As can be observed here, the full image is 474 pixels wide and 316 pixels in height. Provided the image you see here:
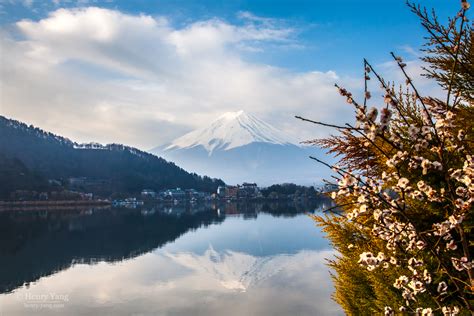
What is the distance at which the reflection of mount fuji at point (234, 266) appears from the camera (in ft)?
75.6

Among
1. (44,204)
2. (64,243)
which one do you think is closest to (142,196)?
(44,204)

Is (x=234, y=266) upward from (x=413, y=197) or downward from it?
downward

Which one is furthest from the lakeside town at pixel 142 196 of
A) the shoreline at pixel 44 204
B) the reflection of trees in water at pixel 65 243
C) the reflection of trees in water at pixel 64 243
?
the reflection of trees in water at pixel 64 243

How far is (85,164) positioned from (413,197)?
125892mm

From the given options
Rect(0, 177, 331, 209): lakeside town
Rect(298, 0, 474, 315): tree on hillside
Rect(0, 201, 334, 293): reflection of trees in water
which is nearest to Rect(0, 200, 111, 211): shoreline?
Rect(0, 177, 331, 209): lakeside town

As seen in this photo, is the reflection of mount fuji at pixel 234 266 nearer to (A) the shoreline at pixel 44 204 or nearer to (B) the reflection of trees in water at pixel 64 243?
(B) the reflection of trees in water at pixel 64 243

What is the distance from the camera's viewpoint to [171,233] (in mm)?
44750

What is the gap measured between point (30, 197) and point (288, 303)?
77850 millimetres

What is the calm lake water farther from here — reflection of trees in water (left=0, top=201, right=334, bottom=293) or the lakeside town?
the lakeside town

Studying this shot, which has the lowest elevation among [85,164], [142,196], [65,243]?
[65,243]

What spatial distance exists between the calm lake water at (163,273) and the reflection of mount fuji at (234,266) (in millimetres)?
62

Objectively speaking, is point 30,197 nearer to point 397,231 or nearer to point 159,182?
point 159,182

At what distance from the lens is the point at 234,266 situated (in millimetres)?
27391

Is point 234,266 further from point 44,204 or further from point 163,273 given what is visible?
point 44,204
